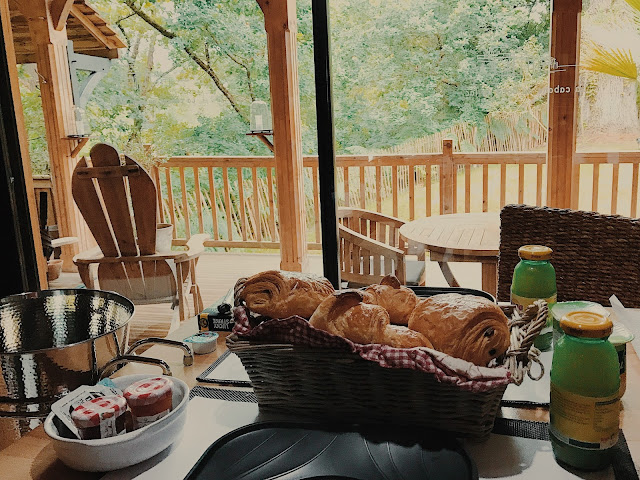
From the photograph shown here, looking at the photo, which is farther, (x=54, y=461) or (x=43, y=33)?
(x=43, y=33)

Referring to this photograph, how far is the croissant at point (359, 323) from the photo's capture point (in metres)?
0.82

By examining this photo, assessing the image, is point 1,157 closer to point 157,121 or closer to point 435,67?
point 157,121

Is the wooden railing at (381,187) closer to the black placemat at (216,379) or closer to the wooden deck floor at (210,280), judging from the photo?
the wooden deck floor at (210,280)

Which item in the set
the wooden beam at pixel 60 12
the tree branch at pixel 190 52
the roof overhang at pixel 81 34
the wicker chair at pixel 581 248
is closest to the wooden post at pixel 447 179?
the wicker chair at pixel 581 248

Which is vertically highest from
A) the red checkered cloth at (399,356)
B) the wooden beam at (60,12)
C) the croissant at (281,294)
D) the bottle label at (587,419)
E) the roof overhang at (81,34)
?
the wooden beam at (60,12)

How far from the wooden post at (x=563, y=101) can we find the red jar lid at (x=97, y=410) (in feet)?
5.93

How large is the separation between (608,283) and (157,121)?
191cm

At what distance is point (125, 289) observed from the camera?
2771 millimetres

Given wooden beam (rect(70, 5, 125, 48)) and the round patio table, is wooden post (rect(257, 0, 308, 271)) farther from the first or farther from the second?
wooden beam (rect(70, 5, 125, 48))

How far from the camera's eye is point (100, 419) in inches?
30.1

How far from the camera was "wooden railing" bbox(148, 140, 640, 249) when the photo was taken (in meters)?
2.12

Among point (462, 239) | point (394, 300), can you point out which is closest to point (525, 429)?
point (394, 300)

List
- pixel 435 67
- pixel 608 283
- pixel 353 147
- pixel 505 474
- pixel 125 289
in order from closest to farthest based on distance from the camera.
A: pixel 505 474, pixel 608 283, pixel 435 67, pixel 353 147, pixel 125 289

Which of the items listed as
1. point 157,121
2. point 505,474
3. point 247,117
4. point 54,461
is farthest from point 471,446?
point 157,121
